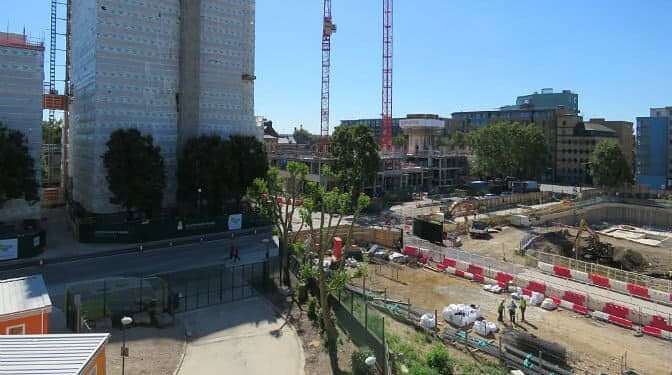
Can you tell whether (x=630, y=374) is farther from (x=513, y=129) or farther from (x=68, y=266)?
(x=513, y=129)

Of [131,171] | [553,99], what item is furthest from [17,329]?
[553,99]

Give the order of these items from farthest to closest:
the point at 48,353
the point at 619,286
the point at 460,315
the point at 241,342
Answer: the point at 619,286 < the point at 460,315 < the point at 241,342 < the point at 48,353

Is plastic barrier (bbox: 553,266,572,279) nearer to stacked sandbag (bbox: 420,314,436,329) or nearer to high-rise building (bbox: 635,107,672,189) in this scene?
stacked sandbag (bbox: 420,314,436,329)

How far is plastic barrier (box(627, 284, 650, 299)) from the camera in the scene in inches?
1212

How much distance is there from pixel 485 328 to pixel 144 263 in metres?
23.8

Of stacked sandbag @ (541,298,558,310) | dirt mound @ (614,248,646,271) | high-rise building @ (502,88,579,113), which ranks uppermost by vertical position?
high-rise building @ (502,88,579,113)

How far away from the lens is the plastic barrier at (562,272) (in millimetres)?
34800

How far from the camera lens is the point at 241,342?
2183 cm

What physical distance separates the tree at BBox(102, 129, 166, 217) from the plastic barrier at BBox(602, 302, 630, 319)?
116 ft

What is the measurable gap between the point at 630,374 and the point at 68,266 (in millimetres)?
33599

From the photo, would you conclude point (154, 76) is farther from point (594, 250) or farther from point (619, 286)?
point (594, 250)

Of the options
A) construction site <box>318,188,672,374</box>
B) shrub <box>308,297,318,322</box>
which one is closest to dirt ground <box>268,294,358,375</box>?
shrub <box>308,297,318,322</box>

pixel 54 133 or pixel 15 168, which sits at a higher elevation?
pixel 54 133

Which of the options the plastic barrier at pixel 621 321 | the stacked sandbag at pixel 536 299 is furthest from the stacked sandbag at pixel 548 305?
the plastic barrier at pixel 621 321
